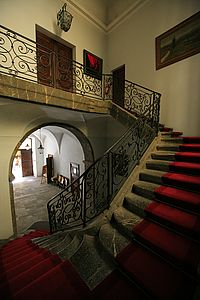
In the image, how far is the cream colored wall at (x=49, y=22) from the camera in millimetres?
4137

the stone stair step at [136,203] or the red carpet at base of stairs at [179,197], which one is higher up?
the red carpet at base of stairs at [179,197]

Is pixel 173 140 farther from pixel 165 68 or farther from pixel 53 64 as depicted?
pixel 53 64

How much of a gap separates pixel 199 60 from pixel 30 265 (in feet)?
19.4

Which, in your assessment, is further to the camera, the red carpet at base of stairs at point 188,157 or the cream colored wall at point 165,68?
the cream colored wall at point 165,68

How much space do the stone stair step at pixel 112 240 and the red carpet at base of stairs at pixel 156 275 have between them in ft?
0.35

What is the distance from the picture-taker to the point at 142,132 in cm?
381

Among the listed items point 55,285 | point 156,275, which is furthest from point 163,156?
point 55,285

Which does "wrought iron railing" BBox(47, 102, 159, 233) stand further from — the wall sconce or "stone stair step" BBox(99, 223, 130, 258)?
the wall sconce

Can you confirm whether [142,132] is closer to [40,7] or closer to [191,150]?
[191,150]

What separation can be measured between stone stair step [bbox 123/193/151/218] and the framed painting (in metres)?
Answer: 5.46

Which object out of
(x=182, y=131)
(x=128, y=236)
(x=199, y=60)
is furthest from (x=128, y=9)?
(x=128, y=236)

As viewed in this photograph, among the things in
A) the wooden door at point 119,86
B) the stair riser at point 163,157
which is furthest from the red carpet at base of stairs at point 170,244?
the wooden door at point 119,86

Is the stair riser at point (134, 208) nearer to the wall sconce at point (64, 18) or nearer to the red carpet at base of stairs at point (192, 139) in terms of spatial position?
the red carpet at base of stairs at point (192, 139)

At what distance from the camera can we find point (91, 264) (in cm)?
179
